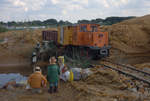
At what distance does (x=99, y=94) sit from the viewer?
644 centimetres

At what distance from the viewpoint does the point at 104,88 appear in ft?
24.1

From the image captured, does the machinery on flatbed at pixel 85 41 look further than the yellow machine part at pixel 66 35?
No

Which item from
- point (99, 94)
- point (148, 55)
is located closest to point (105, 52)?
point (148, 55)

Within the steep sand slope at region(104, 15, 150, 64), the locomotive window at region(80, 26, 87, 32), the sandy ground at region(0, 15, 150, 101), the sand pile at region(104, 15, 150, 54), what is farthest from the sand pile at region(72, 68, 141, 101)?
the sand pile at region(104, 15, 150, 54)

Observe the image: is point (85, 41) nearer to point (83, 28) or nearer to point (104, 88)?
point (83, 28)

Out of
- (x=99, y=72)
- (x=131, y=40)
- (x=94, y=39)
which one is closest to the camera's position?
(x=99, y=72)

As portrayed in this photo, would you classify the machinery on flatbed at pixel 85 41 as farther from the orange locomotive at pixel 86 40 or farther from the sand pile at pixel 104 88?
the sand pile at pixel 104 88

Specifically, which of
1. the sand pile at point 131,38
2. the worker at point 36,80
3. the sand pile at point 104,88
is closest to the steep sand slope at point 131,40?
the sand pile at point 131,38

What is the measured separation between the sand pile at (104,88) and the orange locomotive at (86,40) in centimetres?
552

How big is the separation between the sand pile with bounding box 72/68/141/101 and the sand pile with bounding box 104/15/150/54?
442 inches

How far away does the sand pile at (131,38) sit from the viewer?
19.2m

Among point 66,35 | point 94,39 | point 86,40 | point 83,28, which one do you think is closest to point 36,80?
point 94,39

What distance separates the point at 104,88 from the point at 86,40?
7.09 metres

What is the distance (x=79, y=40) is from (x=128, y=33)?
8.96 m
